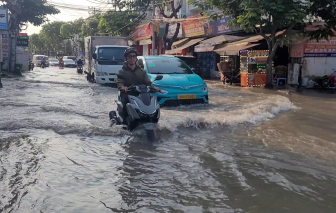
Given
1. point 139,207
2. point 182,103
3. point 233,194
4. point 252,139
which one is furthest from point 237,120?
point 139,207

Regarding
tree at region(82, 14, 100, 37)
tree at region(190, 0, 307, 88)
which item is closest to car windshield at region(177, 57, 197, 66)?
tree at region(190, 0, 307, 88)

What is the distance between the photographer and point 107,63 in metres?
17.0

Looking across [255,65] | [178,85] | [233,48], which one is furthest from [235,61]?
[178,85]

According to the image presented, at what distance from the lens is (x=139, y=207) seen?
3.65 metres

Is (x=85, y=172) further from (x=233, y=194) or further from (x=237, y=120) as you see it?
(x=237, y=120)

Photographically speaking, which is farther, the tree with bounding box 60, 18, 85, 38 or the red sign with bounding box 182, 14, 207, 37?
the tree with bounding box 60, 18, 85, 38

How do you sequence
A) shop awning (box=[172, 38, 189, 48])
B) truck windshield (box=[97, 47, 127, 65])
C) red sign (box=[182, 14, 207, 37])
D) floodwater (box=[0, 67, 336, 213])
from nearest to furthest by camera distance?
floodwater (box=[0, 67, 336, 213])
truck windshield (box=[97, 47, 127, 65])
red sign (box=[182, 14, 207, 37])
shop awning (box=[172, 38, 189, 48])

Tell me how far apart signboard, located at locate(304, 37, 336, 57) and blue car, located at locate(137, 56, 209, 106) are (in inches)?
307

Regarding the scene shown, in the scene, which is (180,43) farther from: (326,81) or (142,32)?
(326,81)

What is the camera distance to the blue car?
32.2 ft

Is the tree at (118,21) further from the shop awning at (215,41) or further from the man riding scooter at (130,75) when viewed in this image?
the man riding scooter at (130,75)

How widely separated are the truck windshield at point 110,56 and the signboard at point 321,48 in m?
8.27

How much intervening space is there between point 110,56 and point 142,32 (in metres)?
19.6

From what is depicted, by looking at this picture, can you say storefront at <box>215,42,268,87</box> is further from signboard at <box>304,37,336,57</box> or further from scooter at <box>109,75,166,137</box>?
scooter at <box>109,75,166,137</box>
